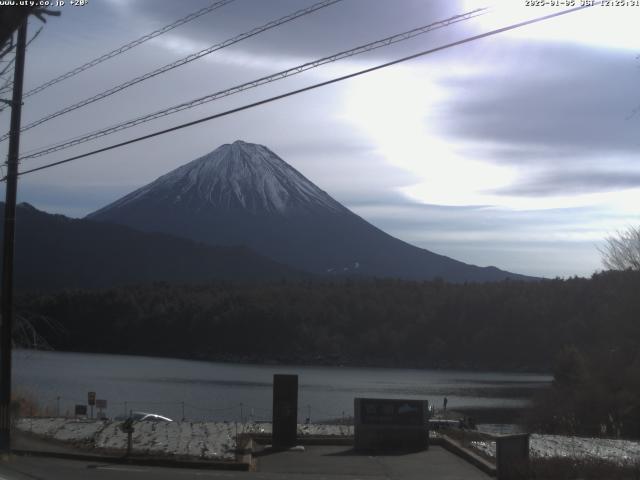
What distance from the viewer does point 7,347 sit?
20094 mm

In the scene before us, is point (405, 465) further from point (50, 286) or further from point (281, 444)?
point (50, 286)

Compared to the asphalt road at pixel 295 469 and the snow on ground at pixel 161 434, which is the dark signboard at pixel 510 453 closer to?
the asphalt road at pixel 295 469

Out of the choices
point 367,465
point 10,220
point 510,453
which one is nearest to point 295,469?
point 367,465

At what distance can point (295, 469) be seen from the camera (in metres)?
17.7

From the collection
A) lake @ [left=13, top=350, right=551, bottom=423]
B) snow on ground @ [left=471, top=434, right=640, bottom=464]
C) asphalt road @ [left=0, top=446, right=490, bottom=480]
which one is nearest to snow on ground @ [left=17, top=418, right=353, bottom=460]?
asphalt road @ [left=0, top=446, right=490, bottom=480]

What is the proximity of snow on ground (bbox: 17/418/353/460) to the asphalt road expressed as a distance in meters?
1.19

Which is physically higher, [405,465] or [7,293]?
[7,293]

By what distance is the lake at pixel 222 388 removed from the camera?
51.8 metres

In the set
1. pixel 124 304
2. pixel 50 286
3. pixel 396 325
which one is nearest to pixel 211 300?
pixel 124 304

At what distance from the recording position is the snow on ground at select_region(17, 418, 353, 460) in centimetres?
1958

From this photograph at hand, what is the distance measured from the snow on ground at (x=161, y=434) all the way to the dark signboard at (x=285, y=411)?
3.57 ft

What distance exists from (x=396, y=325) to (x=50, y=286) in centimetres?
7484

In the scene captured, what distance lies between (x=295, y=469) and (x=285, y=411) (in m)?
2.52

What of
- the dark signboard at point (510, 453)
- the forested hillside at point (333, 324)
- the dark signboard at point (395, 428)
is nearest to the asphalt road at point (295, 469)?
the dark signboard at point (395, 428)
